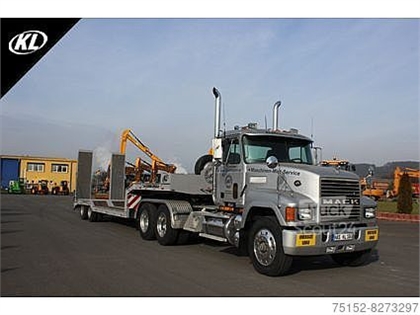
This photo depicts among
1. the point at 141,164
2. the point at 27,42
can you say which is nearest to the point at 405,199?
the point at 141,164

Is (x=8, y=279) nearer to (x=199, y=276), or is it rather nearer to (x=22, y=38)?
(x=199, y=276)

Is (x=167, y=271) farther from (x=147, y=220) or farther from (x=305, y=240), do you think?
(x=147, y=220)

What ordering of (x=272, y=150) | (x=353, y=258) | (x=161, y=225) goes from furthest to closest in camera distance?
(x=161, y=225) → (x=272, y=150) → (x=353, y=258)

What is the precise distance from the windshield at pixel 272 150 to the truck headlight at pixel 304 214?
175 cm

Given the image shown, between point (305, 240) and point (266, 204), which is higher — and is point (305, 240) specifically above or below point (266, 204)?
below

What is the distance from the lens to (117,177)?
1669 centimetres

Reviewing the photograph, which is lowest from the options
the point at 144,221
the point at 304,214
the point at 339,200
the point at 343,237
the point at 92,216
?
the point at 92,216

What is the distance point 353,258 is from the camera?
348 inches

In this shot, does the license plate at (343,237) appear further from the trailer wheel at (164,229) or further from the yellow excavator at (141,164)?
the yellow excavator at (141,164)

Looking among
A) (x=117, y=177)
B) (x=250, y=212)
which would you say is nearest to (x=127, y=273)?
(x=250, y=212)

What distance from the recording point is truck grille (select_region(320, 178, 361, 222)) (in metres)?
7.82

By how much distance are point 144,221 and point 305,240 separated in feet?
19.8

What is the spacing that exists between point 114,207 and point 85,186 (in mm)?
3497

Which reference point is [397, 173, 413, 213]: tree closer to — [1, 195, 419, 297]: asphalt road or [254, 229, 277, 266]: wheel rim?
[1, 195, 419, 297]: asphalt road
